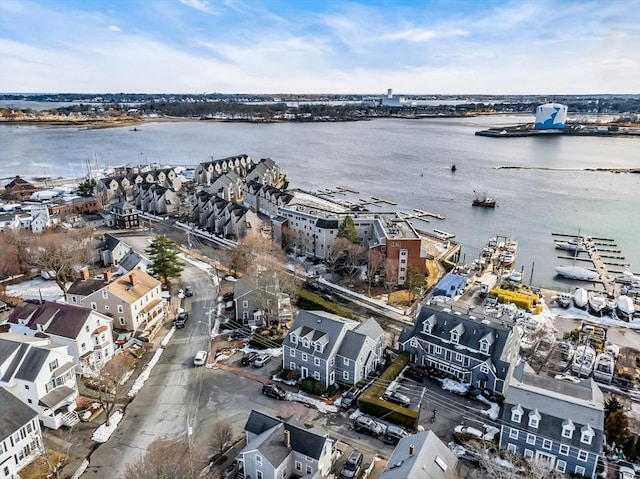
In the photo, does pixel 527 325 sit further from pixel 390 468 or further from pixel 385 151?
pixel 385 151

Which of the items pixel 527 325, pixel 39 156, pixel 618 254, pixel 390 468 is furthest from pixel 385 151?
pixel 390 468

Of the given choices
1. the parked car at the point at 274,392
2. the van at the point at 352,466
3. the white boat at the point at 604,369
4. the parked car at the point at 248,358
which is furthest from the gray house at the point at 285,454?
the white boat at the point at 604,369

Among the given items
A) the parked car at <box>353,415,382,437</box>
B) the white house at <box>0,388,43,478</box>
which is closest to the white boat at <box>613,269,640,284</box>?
the parked car at <box>353,415,382,437</box>

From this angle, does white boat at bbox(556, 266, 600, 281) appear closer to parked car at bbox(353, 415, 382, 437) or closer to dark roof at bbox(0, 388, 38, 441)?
parked car at bbox(353, 415, 382, 437)

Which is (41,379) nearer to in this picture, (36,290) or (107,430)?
(107,430)

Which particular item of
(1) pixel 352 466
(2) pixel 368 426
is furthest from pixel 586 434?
(1) pixel 352 466

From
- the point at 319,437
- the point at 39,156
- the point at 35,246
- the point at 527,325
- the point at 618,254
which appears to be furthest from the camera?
the point at 39,156
